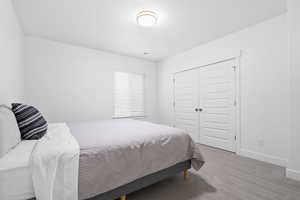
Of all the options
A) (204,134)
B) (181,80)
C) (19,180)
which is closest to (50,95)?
(19,180)

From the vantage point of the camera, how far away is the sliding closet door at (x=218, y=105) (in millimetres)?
2988

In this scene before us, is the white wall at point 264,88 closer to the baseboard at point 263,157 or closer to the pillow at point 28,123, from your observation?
the baseboard at point 263,157

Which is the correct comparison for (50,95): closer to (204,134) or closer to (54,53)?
(54,53)

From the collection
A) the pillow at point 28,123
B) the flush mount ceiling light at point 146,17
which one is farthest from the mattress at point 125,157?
the flush mount ceiling light at point 146,17

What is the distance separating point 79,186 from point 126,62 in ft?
12.1

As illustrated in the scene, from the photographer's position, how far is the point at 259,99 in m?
2.57

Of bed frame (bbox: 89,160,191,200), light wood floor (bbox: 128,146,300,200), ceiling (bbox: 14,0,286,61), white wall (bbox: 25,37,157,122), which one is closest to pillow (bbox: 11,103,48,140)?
bed frame (bbox: 89,160,191,200)

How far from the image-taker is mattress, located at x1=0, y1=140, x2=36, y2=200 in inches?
36.6

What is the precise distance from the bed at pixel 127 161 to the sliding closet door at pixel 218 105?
5.08 feet

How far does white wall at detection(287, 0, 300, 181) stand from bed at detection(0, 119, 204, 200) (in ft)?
4.18

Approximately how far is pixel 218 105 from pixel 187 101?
90cm

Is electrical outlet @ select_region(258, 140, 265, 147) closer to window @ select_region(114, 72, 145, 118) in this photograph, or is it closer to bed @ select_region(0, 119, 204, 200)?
bed @ select_region(0, 119, 204, 200)

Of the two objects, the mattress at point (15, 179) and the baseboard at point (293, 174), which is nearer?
the mattress at point (15, 179)

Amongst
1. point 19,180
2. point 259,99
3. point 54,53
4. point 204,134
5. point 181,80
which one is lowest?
point 204,134
